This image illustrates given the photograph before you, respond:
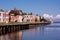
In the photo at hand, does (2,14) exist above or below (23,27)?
above

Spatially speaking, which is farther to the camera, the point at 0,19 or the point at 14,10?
the point at 14,10

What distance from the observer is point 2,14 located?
230ft

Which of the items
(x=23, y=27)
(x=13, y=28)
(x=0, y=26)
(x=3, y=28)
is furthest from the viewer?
(x=23, y=27)

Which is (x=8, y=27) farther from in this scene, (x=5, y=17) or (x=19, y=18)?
(x=19, y=18)

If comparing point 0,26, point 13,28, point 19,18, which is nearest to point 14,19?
point 19,18

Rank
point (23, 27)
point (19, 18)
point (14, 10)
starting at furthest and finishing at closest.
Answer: point (14, 10) → point (19, 18) → point (23, 27)

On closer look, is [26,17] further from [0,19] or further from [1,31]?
[1,31]

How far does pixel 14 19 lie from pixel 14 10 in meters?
19.9

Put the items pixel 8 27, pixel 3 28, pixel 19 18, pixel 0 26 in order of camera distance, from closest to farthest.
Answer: pixel 0 26, pixel 3 28, pixel 8 27, pixel 19 18

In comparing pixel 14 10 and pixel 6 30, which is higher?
pixel 14 10

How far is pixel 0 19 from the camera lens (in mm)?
68875

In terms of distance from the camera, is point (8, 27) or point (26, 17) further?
point (26, 17)

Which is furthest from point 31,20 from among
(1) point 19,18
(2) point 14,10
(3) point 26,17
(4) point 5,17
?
(4) point 5,17

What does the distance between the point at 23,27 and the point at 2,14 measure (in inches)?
321
